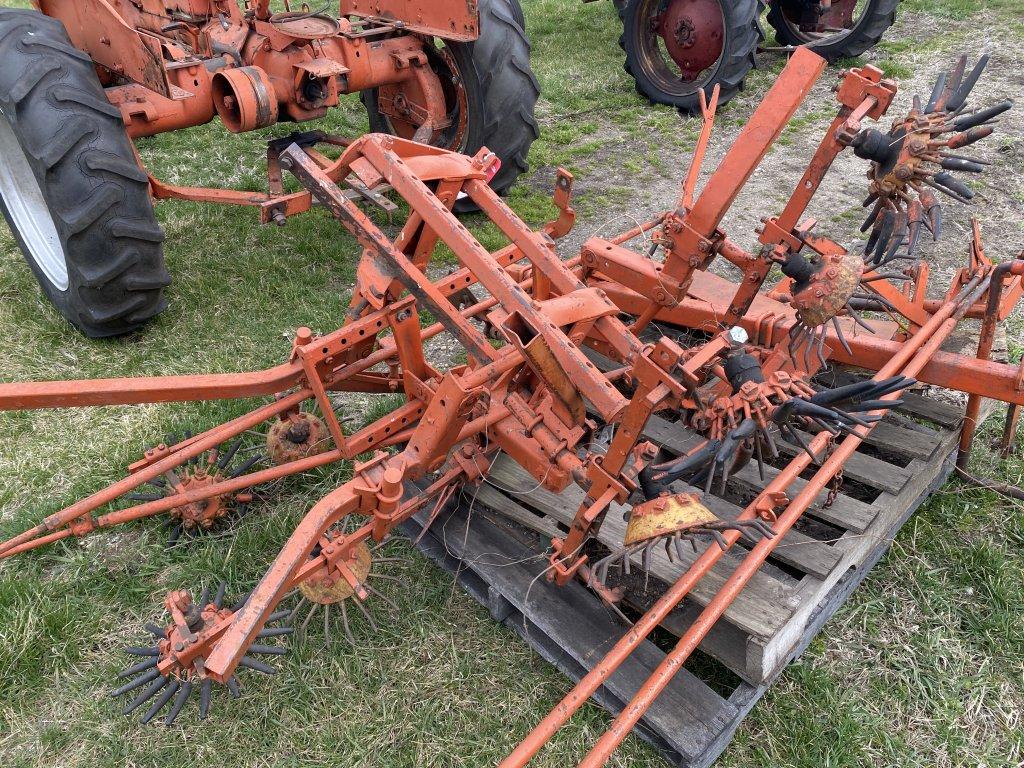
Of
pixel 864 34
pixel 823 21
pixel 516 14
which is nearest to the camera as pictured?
pixel 516 14

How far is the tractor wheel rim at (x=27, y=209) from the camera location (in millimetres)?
3918

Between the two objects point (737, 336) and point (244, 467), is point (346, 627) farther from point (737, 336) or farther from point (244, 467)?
point (737, 336)

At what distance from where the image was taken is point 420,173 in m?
2.49

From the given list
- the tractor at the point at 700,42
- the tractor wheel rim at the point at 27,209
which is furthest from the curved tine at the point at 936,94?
the tractor wheel rim at the point at 27,209

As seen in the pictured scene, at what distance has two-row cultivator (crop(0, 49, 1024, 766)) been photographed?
6.51 feet

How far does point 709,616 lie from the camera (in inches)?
76.0

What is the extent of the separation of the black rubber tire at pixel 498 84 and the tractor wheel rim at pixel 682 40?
2134 millimetres

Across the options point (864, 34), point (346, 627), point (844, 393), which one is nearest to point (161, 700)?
point (346, 627)

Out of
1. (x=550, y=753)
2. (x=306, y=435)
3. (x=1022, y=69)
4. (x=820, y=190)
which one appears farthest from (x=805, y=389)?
(x=1022, y=69)

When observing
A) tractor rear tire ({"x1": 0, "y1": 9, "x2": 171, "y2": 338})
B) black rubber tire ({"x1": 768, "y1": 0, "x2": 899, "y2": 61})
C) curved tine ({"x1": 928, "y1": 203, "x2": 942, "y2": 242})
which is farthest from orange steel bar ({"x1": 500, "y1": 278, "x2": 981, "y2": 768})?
black rubber tire ({"x1": 768, "y1": 0, "x2": 899, "y2": 61})

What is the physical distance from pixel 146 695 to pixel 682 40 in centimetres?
613

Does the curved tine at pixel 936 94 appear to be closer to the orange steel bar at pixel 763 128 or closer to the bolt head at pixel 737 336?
the orange steel bar at pixel 763 128

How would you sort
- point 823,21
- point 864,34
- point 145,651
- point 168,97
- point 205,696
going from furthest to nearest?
point 823,21 → point 864,34 → point 168,97 → point 145,651 → point 205,696

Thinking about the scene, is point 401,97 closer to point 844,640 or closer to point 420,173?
point 420,173
